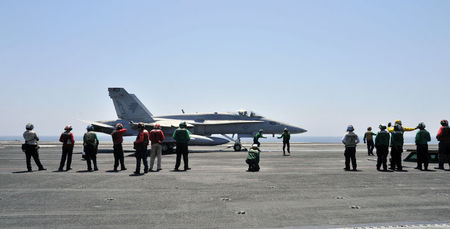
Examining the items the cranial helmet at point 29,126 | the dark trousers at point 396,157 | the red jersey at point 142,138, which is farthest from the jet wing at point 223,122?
the dark trousers at point 396,157

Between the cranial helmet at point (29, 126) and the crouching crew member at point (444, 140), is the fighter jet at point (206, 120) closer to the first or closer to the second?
the cranial helmet at point (29, 126)

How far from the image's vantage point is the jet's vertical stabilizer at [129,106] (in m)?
30.8

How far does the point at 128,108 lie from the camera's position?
101 feet

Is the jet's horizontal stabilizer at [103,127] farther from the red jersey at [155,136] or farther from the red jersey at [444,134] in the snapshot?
the red jersey at [444,134]

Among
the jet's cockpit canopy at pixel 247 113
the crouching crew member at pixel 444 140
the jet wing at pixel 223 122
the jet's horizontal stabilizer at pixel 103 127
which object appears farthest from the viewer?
the jet's cockpit canopy at pixel 247 113

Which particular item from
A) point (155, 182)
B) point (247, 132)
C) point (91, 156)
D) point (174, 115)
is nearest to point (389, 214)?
point (155, 182)

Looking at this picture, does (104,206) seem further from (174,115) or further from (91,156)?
(174,115)

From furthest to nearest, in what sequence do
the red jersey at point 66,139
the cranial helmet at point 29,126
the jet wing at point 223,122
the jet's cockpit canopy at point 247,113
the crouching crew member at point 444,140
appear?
the jet's cockpit canopy at point 247,113
the jet wing at point 223,122
the crouching crew member at point 444,140
the red jersey at point 66,139
the cranial helmet at point 29,126

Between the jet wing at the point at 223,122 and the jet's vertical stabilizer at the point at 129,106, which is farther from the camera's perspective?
the jet's vertical stabilizer at the point at 129,106

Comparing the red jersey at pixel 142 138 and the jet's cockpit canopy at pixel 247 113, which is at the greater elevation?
the jet's cockpit canopy at pixel 247 113

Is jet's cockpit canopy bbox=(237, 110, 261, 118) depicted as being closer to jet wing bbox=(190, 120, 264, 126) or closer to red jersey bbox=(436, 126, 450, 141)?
jet wing bbox=(190, 120, 264, 126)

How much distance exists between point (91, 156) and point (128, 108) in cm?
1767

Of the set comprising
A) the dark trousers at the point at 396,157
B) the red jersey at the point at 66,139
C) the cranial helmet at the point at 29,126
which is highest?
the cranial helmet at the point at 29,126

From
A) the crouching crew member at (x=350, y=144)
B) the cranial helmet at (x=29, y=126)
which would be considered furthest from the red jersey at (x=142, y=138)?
the crouching crew member at (x=350, y=144)
